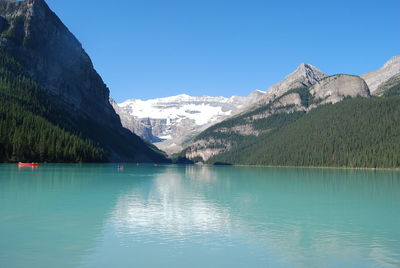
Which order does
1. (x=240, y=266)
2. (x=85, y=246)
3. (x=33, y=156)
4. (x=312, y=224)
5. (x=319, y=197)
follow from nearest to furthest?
(x=240, y=266) → (x=85, y=246) → (x=312, y=224) → (x=319, y=197) → (x=33, y=156)

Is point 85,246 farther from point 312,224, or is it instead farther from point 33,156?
point 33,156

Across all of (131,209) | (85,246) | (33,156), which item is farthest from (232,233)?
(33,156)

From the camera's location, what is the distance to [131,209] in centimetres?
5212

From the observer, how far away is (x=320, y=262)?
94.2 feet

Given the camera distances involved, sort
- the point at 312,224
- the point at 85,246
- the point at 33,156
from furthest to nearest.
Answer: the point at 33,156
the point at 312,224
the point at 85,246

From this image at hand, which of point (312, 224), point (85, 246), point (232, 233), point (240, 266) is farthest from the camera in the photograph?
point (312, 224)

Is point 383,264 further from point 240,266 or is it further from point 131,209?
point 131,209

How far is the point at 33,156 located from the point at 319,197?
141 metres

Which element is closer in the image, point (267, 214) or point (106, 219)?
point (106, 219)

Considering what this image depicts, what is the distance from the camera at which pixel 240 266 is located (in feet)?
91.0

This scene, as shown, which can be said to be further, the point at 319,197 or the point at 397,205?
the point at 319,197

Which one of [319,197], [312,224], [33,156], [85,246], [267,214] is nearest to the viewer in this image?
[85,246]

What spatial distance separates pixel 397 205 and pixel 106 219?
4377cm

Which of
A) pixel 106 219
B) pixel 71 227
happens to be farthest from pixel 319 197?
pixel 71 227
